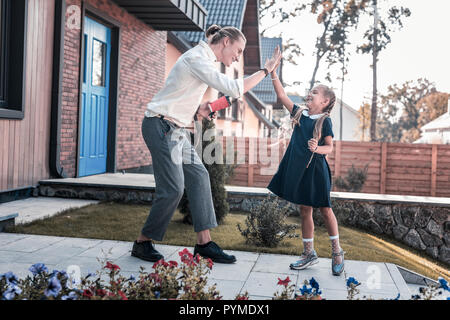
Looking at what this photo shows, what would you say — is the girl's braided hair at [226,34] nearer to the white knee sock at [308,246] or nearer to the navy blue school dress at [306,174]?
the navy blue school dress at [306,174]

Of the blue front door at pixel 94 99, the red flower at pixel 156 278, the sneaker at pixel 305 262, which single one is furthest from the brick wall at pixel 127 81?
the red flower at pixel 156 278

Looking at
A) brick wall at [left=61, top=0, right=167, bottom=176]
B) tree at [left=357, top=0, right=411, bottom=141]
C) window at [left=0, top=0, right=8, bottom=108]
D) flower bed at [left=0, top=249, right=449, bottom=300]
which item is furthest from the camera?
tree at [left=357, top=0, right=411, bottom=141]

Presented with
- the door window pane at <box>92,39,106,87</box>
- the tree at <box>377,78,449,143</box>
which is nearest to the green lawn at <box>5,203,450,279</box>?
the door window pane at <box>92,39,106,87</box>

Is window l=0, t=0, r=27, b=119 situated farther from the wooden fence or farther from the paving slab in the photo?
the wooden fence

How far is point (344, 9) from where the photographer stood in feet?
91.0

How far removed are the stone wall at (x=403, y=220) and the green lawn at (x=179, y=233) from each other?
456 mm

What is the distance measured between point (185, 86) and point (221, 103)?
0.32 meters

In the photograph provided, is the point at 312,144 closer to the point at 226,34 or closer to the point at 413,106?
the point at 226,34

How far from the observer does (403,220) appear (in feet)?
24.4

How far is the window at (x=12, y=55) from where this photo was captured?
6.50 metres

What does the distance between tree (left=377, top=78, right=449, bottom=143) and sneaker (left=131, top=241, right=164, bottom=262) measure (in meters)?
53.7

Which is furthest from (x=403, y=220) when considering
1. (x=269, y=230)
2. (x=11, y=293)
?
(x=11, y=293)

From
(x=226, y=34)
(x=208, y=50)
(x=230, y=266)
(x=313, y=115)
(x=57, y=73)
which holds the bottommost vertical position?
(x=230, y=266)

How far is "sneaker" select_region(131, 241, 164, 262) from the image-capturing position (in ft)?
13.5
